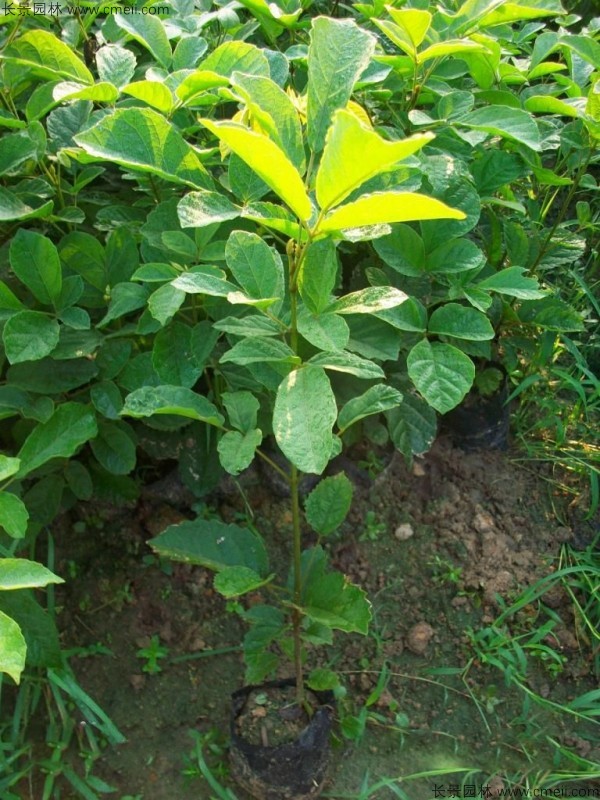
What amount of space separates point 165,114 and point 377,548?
1.19 metres

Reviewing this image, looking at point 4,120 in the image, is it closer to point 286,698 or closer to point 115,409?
point 115,409

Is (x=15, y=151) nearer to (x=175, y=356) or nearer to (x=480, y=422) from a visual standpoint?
(x=175, y=356)

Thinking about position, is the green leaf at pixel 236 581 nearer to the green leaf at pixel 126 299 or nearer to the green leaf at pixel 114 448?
the green leaf at pixel 114 448

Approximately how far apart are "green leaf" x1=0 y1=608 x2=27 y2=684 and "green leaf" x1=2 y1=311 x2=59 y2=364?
0.43 metres

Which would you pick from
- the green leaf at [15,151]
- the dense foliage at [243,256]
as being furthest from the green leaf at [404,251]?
the green leaf at [15,151]

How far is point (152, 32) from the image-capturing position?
4.38 ft

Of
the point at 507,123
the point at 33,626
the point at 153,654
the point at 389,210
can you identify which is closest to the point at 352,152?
the point at 389,210

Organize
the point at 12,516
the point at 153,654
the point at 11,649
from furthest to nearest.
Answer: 1. the point at 153,654
2. the point at 12,516
3. the point at 11,649

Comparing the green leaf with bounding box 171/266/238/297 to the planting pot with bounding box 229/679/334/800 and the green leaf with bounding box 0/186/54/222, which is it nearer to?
the green leaf with bounding box 0/186/54/222

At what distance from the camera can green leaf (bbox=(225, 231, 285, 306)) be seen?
1.05 metres

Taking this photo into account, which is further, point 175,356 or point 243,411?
point 175,356

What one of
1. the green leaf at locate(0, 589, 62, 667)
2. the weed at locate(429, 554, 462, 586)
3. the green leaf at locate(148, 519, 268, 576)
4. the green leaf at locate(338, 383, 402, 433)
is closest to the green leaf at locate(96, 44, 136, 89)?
the green leaf at locate(338, 383, 402, 433)

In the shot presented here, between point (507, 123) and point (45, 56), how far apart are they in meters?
0.80

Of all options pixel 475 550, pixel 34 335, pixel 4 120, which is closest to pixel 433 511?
pixel 475 550
